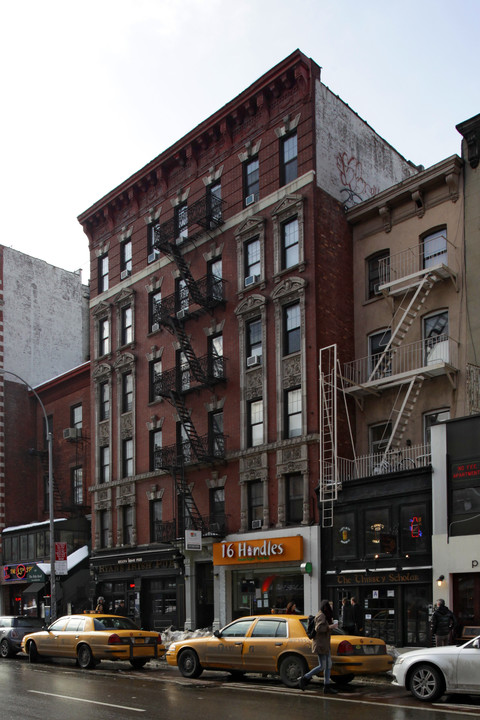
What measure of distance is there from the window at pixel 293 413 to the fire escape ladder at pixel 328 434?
1178 millimetres

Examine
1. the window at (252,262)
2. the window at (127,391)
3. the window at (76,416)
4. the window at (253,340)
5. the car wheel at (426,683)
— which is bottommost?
the car wheel at (426,683)

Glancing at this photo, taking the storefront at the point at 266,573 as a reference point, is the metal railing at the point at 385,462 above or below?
above

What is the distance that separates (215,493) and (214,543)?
215cm

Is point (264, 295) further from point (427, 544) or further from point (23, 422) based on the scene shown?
point (23, 422)

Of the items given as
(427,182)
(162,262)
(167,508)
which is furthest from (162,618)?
(427,182)

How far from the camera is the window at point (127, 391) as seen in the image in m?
36.4

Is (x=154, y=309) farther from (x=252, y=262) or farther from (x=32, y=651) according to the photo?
(x=32, y=651)

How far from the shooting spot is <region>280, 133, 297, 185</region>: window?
30016 millimetres

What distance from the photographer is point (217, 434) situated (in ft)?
101

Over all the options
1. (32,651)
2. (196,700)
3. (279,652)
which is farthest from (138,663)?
(196,700)

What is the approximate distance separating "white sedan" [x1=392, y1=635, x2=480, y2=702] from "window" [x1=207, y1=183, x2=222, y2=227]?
2094cm

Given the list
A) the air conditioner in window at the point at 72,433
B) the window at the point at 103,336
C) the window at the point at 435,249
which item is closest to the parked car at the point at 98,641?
the window at the point at 435,249

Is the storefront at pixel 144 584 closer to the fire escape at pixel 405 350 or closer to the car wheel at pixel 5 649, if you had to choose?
the car wheel at pixel 5 649

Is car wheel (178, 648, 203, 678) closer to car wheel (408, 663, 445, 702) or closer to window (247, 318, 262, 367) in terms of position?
car wheel (408, 663, 445, 702)
